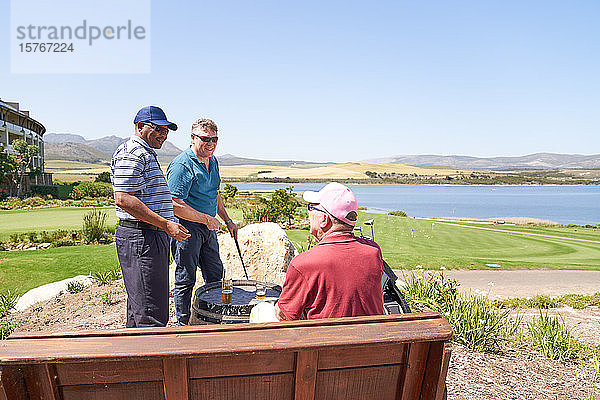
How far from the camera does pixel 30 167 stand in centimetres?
3944

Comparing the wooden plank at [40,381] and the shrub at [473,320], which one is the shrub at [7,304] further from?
the shrub at [473,320]

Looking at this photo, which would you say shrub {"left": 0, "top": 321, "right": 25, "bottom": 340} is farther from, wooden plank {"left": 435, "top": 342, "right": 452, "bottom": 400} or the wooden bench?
wooden plank {"left": 435, "top": 342, "right": 452, "bottom": 400}

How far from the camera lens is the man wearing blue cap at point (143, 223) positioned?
3301mm

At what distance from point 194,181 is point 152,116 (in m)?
0.92

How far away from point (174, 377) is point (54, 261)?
29.9 feet

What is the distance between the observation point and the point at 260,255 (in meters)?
6.46

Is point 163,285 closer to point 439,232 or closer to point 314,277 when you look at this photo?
point 314,277

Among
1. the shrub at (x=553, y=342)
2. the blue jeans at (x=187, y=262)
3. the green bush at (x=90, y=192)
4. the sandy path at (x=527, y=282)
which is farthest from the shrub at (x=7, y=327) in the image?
the green bush at (x=90, y=192)

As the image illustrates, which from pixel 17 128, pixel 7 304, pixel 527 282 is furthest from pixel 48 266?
pixel 17 128

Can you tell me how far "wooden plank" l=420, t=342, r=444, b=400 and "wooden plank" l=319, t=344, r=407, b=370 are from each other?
0.39 ft

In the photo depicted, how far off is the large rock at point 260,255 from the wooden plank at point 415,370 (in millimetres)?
4684

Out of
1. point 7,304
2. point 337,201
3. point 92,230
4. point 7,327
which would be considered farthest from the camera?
point 92,230

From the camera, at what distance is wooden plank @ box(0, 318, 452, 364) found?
1425mm

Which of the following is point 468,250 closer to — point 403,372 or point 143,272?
point 143,272
